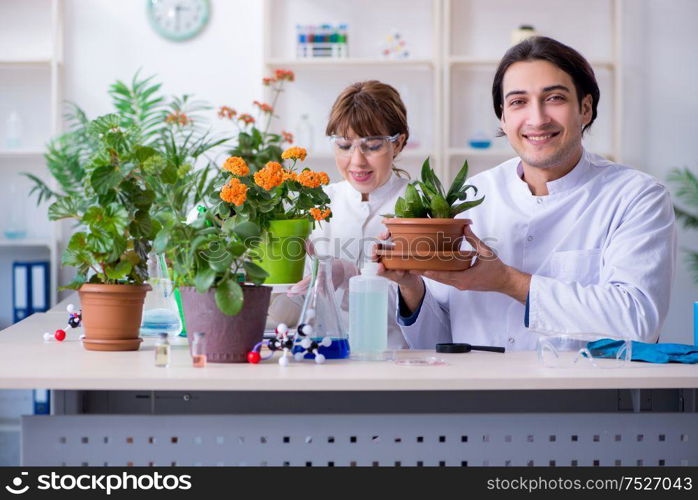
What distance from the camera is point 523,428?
1.55 m

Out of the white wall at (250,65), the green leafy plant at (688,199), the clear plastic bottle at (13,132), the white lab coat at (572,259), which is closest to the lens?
the white lab coat at (572,259)

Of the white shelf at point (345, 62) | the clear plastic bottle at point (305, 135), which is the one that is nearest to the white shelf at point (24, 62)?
the white shelf at point (345, 62)

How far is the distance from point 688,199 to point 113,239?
370 cm

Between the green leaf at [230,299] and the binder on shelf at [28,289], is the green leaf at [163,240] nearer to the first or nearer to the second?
the green leaf at [230,299]

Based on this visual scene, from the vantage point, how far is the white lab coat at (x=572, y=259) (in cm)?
188

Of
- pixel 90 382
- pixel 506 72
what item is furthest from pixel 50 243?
pixel 90 382

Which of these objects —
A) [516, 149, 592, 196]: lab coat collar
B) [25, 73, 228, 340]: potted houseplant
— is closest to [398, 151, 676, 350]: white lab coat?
[516, 149, 592, 196]: lab coat collar

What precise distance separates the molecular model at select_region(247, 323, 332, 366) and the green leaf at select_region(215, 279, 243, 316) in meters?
0.10

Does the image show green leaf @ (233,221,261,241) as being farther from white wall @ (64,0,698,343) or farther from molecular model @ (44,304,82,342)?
white wall @ (64,0,698,343)

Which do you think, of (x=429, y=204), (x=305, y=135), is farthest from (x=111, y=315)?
(x=305, y=135)

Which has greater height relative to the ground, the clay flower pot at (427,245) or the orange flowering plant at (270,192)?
the orange flowering plant at (270,192)

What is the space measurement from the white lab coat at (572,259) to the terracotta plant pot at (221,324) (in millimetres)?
654

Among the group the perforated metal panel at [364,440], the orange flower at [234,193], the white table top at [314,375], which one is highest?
the orange flower at [234,193]
